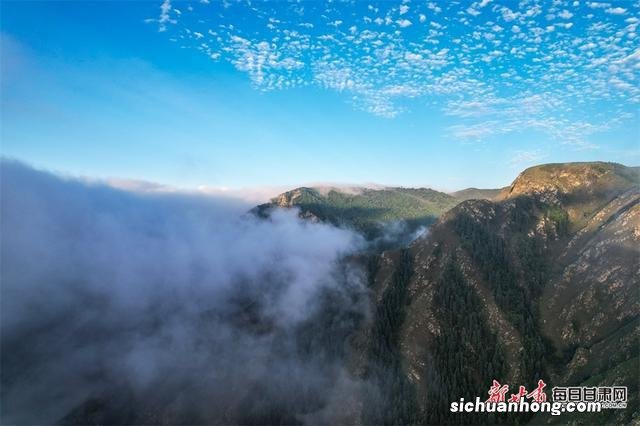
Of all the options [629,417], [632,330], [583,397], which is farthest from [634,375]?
[632,330]

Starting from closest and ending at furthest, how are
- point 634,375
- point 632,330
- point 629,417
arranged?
point 629,417 < point 634,375 < point 632,330

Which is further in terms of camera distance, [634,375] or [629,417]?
[634,375]

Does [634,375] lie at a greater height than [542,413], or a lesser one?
greater

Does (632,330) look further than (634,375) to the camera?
Yes

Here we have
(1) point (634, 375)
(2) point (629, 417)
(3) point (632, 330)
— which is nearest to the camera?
(2) point (629, 417)

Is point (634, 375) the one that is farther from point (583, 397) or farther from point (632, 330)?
point (632, 330)

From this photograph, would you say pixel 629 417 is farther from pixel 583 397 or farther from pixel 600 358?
pixel 600 358

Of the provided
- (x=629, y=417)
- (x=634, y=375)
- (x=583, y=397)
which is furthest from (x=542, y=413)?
(x=629, y=417)

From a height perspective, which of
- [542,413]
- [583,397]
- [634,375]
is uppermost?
[634,375]
